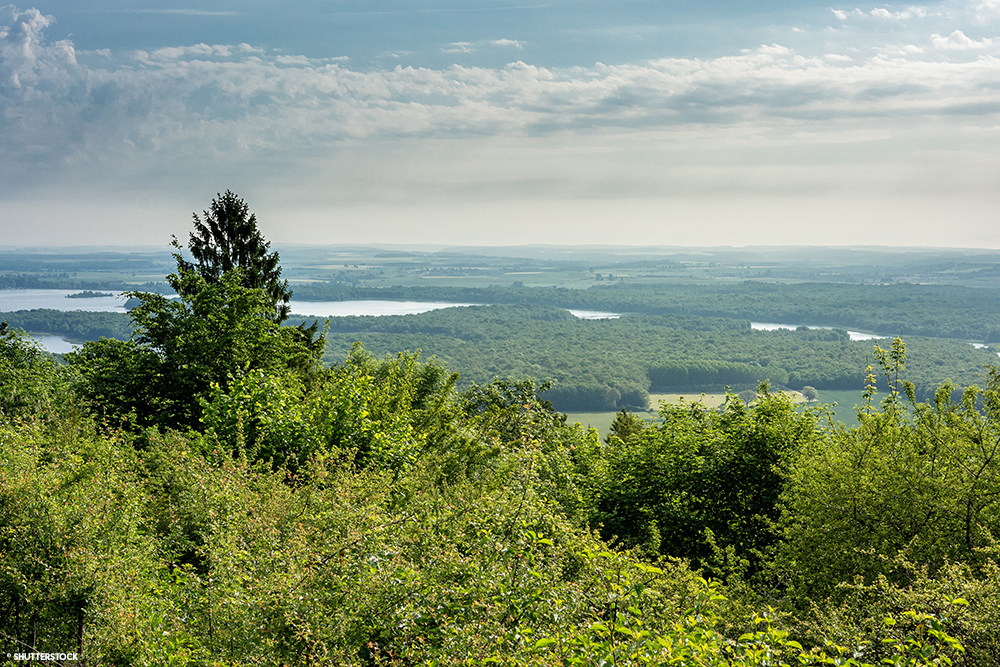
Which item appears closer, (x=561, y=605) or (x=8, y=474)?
(x=561, y=605)

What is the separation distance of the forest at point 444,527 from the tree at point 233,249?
37.0 ft

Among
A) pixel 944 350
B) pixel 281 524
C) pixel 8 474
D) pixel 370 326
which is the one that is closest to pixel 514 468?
pixel 281 524

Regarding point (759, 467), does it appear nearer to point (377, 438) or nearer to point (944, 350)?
point (377, 438)

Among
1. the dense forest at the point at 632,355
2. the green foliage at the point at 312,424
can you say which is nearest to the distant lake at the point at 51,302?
the dense forest at the point at 632,355

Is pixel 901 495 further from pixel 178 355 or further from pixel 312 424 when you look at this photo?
pixel 178 355

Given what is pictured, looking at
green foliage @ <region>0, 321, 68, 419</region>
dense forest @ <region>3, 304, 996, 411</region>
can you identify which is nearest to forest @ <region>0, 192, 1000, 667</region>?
green foliage @ <region>0, 321, 68, 419</region>

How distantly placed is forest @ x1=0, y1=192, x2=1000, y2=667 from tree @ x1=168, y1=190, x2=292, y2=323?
11.3 metres

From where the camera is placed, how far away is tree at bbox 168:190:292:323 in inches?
1276

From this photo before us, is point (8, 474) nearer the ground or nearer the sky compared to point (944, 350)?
nearer the sky

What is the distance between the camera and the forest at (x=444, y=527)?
19.4 feet

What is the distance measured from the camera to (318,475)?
10.0 m

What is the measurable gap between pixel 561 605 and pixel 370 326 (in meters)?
165

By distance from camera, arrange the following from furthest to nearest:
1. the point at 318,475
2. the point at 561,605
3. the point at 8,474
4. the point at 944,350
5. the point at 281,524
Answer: the point at 944,350 < the point at 318,475 < the point at 281,524 < the point at 8,474 < the point at 561,605

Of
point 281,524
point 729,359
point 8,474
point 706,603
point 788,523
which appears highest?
point 8,474
